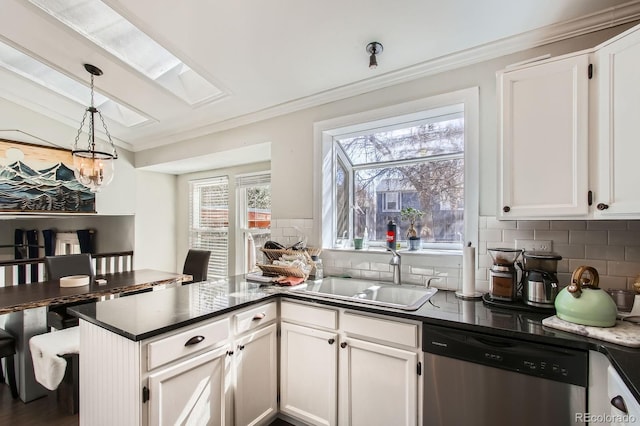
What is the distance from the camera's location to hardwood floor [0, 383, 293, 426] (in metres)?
2.05

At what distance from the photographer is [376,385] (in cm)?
162

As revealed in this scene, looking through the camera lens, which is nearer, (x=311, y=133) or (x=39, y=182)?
(x=311, y=133)

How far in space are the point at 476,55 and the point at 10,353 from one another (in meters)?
3.96

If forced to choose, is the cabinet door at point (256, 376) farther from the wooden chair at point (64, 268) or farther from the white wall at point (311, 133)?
the wooden chair at point (64, 268)

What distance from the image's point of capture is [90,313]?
4.99 feet

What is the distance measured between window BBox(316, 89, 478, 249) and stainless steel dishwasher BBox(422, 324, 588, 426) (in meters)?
0.81

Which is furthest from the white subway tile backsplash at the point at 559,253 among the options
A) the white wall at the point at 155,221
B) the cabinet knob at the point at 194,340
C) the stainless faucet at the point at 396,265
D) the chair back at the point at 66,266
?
the white wall at the point at 155,221

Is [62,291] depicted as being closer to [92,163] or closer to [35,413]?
[35,413]

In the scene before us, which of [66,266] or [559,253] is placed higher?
[559,253]

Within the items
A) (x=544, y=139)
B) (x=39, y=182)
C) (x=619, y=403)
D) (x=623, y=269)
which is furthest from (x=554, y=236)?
(x=39, y=182)

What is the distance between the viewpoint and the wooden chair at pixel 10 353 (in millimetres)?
2230

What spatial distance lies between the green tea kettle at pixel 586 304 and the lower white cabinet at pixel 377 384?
0.70 m

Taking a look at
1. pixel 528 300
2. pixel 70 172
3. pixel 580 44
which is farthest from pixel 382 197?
pixel 70 172

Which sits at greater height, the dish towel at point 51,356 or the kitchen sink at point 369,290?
the kitchen sink at point 369,290
